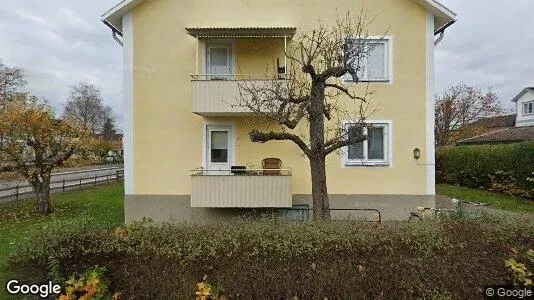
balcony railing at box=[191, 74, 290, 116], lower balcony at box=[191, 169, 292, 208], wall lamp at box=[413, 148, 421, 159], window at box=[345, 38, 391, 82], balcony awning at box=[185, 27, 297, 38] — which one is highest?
balcony awning at box=[185, 27, 297, 38]

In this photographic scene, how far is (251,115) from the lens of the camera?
465 inches

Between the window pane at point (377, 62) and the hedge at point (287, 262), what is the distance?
7.54 metres

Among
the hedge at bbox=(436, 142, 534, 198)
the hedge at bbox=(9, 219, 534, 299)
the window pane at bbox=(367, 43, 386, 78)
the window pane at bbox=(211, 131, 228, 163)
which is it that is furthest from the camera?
the hedge at bbox=(436, 142, 534, 198)

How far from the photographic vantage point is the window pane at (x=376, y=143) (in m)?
12.0

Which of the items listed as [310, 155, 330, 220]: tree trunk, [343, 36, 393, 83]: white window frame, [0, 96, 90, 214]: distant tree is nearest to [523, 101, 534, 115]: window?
[343, 36, 393, 83]: white window frame

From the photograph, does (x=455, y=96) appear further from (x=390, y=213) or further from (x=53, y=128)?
(x=53, y=128)

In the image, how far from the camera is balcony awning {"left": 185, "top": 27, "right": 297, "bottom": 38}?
1103 cm

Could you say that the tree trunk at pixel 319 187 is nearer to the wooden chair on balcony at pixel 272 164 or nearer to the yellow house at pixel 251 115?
the yellow house at pixel 251 115

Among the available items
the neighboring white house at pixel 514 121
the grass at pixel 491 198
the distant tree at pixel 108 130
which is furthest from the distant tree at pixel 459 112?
the distant tree at pixel 108 130

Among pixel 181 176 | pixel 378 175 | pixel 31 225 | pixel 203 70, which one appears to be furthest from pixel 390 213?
pixel 31 225

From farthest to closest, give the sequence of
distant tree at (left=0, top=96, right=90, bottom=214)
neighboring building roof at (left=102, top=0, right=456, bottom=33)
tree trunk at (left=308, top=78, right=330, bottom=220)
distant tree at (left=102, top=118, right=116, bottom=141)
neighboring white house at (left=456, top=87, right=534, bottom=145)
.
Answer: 1. distant tree at (left=102, top=118, right=116, bottom=141)
2. neighboring white house at (left=456, top=87, right=534, bottom=145)
3. distant tree at (left=0, top=96, right=90, bottom=214)
4. neighboring building roof at (left=102, top=0, right=456, bottom=33)
5. tree trunk at (left=308, top=78, right=330, bottom=220)

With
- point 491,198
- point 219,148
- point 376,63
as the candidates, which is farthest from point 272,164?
point 491,198

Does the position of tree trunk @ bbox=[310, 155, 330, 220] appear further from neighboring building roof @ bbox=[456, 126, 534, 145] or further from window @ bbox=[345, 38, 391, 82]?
neighboring building roof @ bbox=[456, 126, 534, 145]

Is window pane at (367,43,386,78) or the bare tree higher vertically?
window pane at (367,43,386,78)
